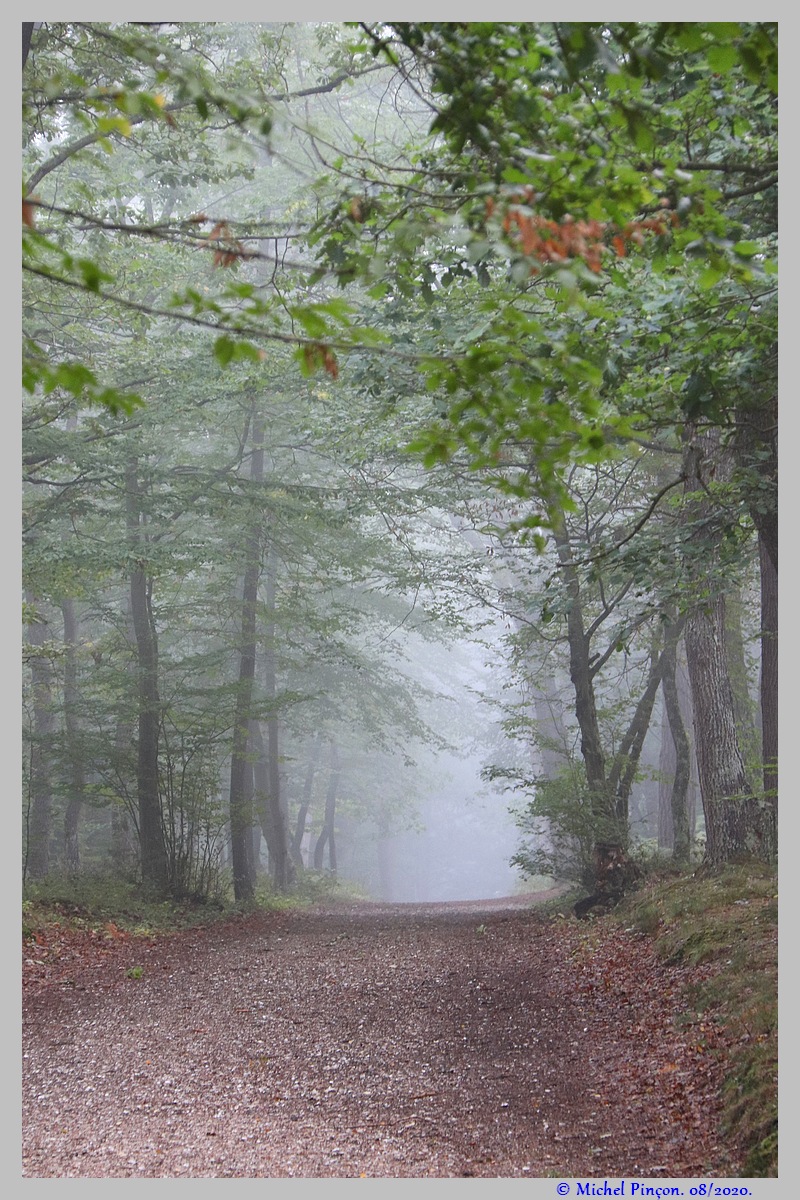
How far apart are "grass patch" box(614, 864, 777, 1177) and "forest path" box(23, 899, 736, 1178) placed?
140 mm

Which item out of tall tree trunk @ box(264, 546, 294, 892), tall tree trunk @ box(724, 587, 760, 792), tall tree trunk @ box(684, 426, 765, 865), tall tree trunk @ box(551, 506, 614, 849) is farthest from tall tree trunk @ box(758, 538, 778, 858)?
tall tree trunk @ box(264, 546, 294, 892)

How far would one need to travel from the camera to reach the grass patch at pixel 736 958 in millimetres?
3473

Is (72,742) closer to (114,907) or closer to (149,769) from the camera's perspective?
(149,769)

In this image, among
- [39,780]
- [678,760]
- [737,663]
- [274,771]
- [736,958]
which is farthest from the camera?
[274,771]

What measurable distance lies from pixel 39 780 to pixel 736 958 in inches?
320

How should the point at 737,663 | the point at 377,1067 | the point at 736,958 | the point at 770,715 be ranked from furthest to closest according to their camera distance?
the point at 737,663 < the point at 770,715 < the point at 736,958 < the point at 377,1067

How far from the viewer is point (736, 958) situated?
5109 millimetres

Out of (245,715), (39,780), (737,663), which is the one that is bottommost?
(39,780)

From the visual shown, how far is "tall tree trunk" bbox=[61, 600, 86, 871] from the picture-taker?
10.1 meters

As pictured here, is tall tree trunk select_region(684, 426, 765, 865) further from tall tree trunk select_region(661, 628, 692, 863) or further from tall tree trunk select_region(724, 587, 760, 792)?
tall tree trunk select_region(661, 628, 692, 863)

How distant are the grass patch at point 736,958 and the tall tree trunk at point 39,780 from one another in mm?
6710

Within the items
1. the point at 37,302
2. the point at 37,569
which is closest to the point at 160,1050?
the point at 37,569

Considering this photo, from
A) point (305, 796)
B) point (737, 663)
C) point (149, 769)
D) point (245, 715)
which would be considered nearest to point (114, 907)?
point (149, 769)

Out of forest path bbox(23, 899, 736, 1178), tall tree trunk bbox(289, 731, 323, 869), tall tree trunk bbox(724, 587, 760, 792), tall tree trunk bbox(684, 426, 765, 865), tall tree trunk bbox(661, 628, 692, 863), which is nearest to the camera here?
forest path bbox(23, 899, 736, 1178)
